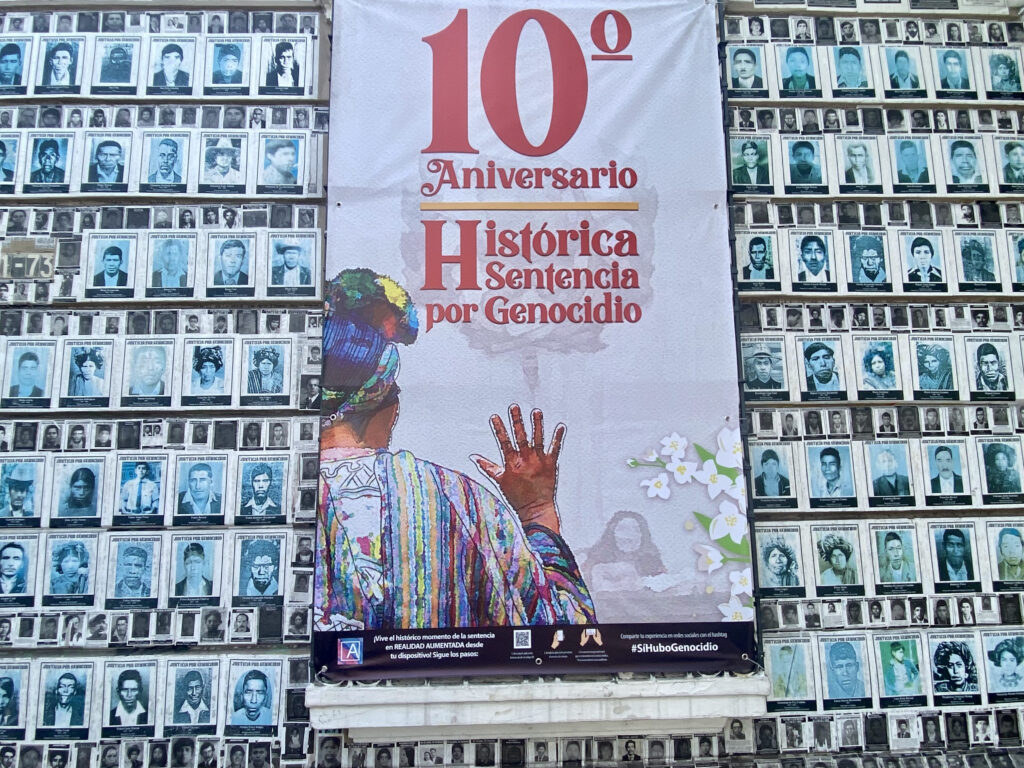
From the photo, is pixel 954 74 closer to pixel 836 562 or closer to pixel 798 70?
pixel 798 70

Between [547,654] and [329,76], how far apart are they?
3814 mm

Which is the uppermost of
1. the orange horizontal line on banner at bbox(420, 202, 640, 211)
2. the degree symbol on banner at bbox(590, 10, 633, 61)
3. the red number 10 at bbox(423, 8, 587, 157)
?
the degree symbol on banner at bbox(590, 10, 633, 61)

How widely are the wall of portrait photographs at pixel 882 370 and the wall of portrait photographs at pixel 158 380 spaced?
2.78 m

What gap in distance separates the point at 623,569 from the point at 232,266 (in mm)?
2987

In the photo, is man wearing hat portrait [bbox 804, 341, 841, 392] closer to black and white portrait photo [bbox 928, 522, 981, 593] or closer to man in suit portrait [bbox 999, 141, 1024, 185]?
black and white portrait photo [bbox 928, 522, 981, 593]

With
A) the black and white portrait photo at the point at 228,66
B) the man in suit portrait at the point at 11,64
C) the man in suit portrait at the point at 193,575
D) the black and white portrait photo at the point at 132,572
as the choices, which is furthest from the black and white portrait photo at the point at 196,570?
the man in suit portrait at the point at 11,64

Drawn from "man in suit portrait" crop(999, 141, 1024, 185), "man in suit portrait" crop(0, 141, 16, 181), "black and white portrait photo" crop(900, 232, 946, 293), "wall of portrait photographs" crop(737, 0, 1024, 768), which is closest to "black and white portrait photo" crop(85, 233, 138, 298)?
"man in suit portrait" crop(0, 141, 16, 181)

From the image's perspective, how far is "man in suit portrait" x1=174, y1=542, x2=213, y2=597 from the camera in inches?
209

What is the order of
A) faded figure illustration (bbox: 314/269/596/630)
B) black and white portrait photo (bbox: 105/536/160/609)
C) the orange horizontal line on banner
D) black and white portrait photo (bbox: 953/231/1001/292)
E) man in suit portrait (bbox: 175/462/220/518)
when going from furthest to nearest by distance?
black and white portrait photo (bbox: 953/231/1001/292)
the orange horizontal line on banner
man in suit portrait (bbox: 175/462/220/518)
black and white portrait photo (bbox: 105/536/160/609)
faded figure illustration (bbox: 314/269/596/630)

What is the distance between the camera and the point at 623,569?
17.1 ft

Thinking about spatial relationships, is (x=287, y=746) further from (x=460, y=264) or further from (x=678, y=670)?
(x=460, y=264)

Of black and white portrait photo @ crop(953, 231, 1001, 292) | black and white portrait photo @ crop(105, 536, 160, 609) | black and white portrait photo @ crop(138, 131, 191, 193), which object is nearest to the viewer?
black and white portrait photo @ crop(105, 536, 160, 609)

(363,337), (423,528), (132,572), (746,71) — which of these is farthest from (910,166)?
(132,572)

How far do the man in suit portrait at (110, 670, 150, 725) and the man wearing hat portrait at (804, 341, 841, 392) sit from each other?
4.33 metres
